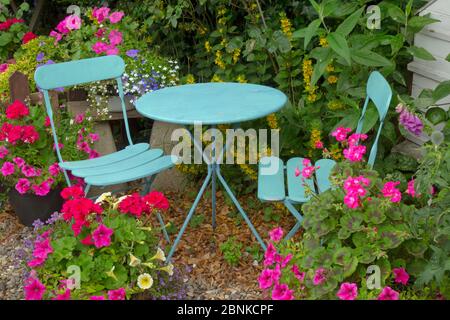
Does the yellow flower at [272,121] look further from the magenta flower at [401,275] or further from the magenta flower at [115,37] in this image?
the magenta flower at [401,275]

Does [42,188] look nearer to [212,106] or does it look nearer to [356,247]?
[212,106]

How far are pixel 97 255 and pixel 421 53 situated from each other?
205 centimetres

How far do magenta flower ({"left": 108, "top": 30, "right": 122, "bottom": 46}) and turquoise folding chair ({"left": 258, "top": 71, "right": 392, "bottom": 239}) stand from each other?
5.01 ft

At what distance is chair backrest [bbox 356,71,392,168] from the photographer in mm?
3070

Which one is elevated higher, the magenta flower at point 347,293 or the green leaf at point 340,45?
the green leaf at point 340,45

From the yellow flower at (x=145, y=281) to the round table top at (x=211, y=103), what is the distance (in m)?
0.82

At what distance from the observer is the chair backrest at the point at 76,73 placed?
3.92m

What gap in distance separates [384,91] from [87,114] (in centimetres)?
212

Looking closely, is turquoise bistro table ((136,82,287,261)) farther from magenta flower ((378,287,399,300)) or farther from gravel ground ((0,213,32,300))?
magenta flower ((378,287,399,300))

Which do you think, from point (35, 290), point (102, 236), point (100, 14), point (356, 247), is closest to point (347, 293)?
point (356, 247)

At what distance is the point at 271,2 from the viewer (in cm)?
499

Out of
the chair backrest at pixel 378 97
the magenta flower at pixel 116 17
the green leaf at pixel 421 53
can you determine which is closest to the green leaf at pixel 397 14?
the green leaf at pixel 421 53

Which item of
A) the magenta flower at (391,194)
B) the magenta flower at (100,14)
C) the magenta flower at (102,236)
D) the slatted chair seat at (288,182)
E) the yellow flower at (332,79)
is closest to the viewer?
the magenta flower at (391,194)

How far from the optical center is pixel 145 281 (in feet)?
9.47
